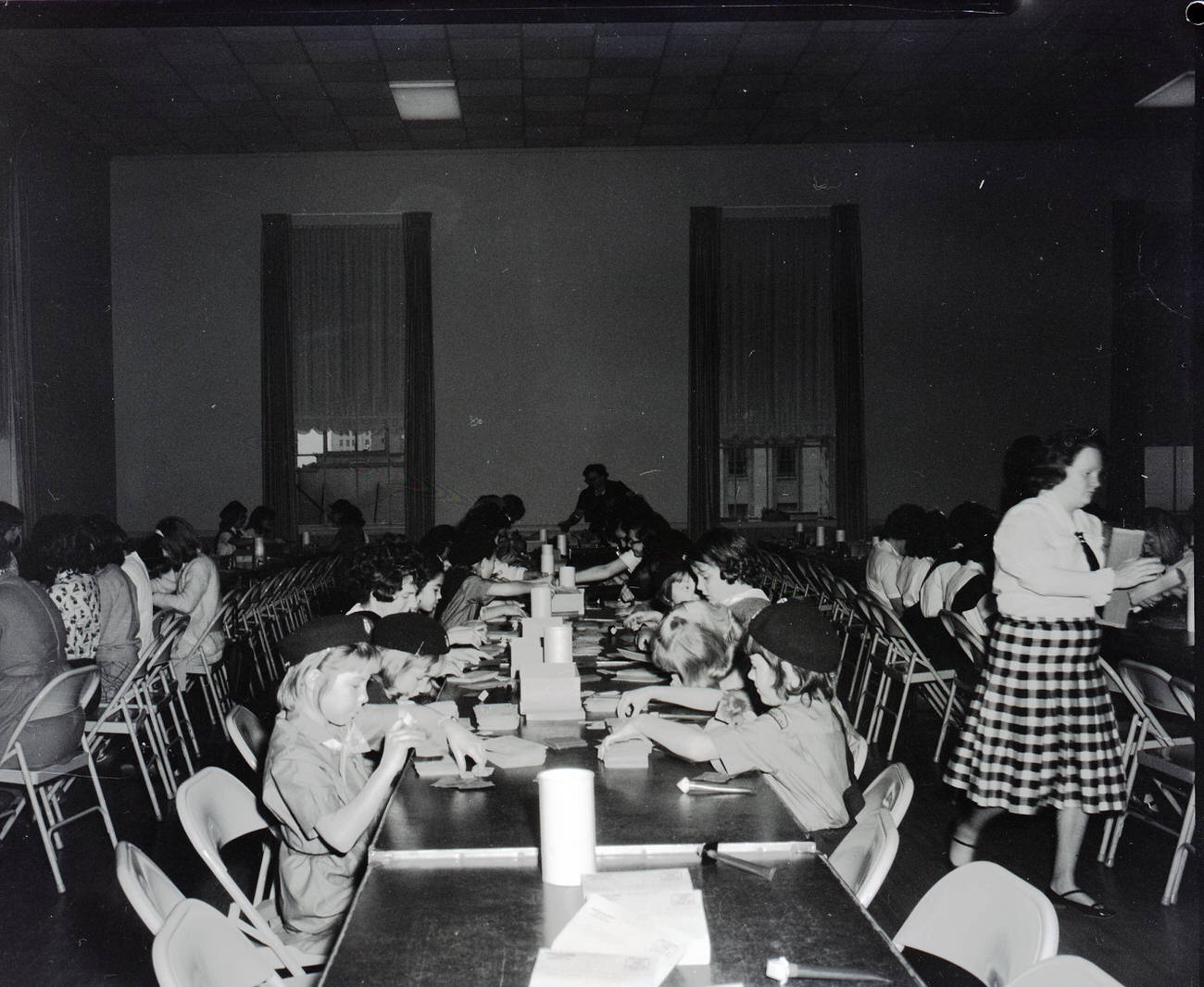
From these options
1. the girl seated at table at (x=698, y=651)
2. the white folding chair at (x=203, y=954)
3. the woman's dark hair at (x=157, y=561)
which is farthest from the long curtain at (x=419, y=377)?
the white folding chair at (x=203, y=954)

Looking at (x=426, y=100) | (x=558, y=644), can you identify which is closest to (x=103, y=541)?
(x=558, y=644)

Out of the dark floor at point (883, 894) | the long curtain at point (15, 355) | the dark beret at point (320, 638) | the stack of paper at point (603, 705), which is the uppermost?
the long curtain at point (15, 355)

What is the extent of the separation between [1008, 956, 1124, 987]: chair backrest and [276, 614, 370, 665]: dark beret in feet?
4.59

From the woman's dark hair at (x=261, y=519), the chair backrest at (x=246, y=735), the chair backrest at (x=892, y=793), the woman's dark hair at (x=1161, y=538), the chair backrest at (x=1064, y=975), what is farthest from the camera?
the woman's dark hair at (x=261, y=519)

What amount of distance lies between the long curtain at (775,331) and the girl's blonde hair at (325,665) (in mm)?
7886

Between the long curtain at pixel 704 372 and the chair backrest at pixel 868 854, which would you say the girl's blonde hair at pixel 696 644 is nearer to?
the chair backrest at pixel 868 854

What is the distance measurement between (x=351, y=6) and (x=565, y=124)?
763 centimetres

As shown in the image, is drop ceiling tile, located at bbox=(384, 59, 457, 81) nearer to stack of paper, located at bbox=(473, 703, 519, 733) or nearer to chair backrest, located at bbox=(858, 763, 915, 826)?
stack of paper, located at bbox=(473, 703, 519, 733)

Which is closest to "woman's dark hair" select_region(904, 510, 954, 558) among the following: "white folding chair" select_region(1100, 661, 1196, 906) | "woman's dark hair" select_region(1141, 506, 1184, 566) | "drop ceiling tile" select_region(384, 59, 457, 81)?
"woman's dark hair" select_region(1141, 506, 1184, 566)

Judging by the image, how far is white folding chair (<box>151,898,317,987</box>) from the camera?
4.20 feet

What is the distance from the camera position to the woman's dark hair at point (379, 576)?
339cm

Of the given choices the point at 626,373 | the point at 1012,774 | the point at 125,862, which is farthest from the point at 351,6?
the point at 626,373

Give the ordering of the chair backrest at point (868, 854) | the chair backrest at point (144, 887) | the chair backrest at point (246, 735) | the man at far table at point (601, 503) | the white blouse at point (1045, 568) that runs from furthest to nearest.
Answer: the man at far table at point (601, 503) < the white blouse at point (1045, 568) < the chair backrest at point (246, 735) < the chair backrest at point (868, 854) < the chair backrest at point (144, 887)

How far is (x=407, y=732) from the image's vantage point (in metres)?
1.86
